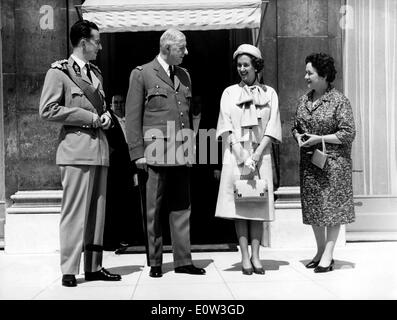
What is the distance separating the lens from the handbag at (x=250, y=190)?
5.57 meters

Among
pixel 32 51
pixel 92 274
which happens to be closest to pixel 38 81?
pixel 32 51

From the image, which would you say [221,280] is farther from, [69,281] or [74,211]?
[74,211]

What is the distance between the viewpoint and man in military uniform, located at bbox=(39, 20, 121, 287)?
523cm

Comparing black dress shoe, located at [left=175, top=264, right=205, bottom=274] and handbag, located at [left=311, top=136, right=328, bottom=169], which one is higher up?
handbag, located at [left=311, top=136, right=328, bottom=169]

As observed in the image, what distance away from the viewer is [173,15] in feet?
22.5

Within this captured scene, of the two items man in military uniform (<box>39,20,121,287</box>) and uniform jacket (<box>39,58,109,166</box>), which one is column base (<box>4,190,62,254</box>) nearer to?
man in military uniform (<box>39,20,121,287</box>)

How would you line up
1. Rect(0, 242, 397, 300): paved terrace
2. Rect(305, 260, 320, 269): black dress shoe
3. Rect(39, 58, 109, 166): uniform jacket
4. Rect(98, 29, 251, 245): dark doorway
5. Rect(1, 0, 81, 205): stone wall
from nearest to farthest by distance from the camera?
1. Rect(0, 242, 397, 300): paved terrace
2. Rect(39, 58, 109, 166): uniform jacket
3. Rect(305, 260, 320, 269): black dress shoe
4. Rect(1, 0, 81, 205): stone wall
5. Rect(98, 29, 251, 245): dark doorway

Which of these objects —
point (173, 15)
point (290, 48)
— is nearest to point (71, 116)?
point (173, 15)

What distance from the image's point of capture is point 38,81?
7.53 metres

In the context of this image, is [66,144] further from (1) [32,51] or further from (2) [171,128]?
(1) [32,51]

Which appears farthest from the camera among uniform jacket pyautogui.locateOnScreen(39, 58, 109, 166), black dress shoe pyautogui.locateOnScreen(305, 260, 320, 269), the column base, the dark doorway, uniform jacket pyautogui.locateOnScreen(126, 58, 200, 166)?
the dark doorway

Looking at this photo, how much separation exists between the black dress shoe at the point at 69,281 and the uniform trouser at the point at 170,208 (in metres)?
0.74

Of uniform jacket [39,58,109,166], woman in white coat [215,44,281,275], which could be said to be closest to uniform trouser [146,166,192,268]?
woman in white coat [215,44,281,275]

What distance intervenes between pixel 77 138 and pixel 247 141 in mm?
1537
